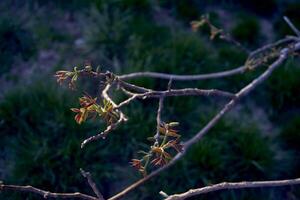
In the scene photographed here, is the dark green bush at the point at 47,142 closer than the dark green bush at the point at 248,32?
Yes

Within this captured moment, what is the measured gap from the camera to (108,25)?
382 centimetres

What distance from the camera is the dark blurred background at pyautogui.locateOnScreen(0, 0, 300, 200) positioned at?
3.10 metres

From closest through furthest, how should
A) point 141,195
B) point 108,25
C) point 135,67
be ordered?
point 141,195, point 135,67, point 108,25

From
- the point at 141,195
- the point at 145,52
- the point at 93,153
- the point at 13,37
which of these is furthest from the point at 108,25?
the point at 141,195

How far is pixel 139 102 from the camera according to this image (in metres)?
3.40

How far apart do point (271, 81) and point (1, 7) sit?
6.76ft

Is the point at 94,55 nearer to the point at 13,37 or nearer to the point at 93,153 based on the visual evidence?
the point at 13,37

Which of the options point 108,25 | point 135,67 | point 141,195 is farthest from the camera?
point 108,25

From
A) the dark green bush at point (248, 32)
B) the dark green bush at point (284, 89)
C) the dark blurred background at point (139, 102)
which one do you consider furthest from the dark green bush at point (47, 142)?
the dark green bush at point (248, 32)

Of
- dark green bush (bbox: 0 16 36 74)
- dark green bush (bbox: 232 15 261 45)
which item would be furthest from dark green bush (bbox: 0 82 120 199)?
dark green bush (bbox: 232 15 261 45)

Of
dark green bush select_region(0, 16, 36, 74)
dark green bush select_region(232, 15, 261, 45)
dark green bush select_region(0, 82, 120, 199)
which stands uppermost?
dark green bush select_region(0, 16, 36, 74)

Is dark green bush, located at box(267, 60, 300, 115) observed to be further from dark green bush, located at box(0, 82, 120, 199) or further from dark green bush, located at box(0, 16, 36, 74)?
dark green bush, located at box(0, 16, 36, 74)

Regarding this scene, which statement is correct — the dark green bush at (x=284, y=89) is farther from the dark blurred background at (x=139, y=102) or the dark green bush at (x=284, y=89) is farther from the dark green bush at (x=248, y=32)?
the dark green bush at (x=248, y=32)

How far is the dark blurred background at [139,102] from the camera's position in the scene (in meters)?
3.10
